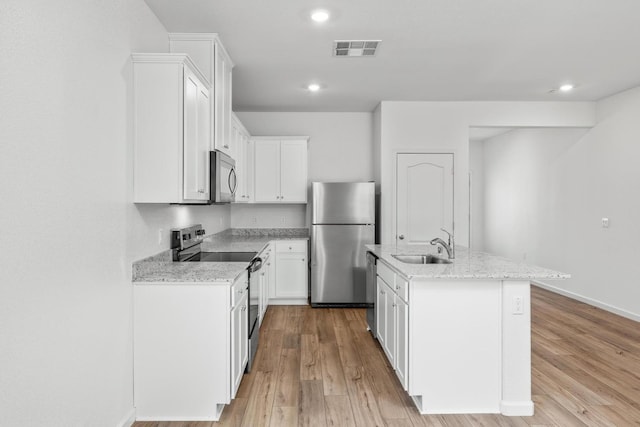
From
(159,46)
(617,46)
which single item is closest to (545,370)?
(617,46)

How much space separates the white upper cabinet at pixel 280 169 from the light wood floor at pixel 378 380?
68.4 inches

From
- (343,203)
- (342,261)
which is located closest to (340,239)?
(342,261)

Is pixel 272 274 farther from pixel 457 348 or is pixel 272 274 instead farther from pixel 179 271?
pixel 457 348

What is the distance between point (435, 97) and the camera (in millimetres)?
4836

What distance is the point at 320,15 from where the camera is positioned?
270 centimetres

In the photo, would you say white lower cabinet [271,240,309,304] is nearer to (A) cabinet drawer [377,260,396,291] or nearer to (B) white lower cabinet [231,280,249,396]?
(A) cabinet drawer [377,260,396,291]

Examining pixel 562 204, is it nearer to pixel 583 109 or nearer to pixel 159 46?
pixel 583 109

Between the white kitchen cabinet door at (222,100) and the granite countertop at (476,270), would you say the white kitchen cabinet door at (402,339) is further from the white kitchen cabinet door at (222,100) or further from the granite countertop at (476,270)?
the white kitchen cabinet door at (222,100)

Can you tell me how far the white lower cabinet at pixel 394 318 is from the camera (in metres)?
2.47

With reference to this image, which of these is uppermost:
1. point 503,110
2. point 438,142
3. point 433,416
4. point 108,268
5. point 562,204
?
point 503,110

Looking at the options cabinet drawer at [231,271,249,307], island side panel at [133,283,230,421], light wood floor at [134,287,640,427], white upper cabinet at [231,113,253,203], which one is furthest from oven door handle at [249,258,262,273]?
white upper cabinet at [231,113,253,203]

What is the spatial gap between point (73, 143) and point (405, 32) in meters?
2.44

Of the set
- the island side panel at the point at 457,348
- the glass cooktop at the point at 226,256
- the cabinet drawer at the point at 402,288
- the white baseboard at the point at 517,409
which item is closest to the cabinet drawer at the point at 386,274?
the cabinet drawer at the point at 402,288

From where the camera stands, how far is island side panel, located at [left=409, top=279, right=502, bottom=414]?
239 centimetres
